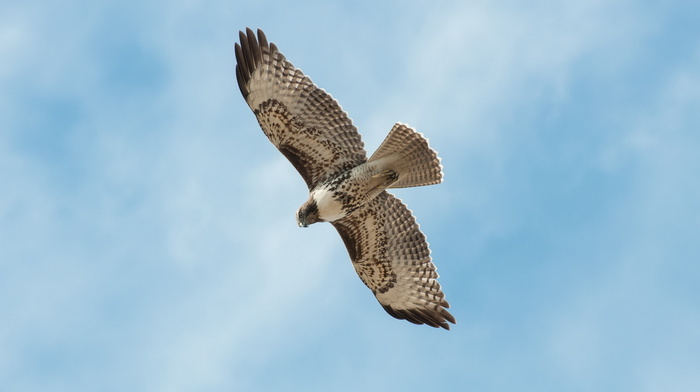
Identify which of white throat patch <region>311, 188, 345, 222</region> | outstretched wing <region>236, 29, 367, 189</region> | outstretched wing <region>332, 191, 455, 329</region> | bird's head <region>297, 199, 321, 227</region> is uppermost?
outstretched wing <region>236, 29, 367, 189</region>

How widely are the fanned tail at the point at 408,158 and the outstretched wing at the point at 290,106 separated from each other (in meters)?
0.31

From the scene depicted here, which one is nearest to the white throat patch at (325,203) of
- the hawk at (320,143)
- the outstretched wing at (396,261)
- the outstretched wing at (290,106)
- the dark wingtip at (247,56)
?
the hawk at (320,143)

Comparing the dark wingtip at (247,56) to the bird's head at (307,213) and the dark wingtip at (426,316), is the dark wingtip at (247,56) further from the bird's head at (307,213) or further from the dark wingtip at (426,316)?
the dark wingtip at (426,316)

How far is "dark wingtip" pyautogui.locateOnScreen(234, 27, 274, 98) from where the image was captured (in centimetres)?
1165

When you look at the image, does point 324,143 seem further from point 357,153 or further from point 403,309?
point 403,309

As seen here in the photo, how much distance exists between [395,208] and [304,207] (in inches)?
48.8

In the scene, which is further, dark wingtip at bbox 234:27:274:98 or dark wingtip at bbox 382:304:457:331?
dark wingtip at bbox 382:304:457:331

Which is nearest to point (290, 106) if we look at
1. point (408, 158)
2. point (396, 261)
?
point (408, 158)

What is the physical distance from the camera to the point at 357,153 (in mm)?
11781

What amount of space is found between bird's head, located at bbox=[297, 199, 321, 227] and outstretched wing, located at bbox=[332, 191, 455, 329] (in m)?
0.69

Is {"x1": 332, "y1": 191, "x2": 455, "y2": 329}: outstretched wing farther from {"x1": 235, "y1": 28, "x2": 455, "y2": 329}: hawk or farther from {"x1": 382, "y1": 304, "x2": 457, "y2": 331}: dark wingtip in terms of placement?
{"x1": 235, "y1": 28, "x2": 455, "y2": 329}: hawk

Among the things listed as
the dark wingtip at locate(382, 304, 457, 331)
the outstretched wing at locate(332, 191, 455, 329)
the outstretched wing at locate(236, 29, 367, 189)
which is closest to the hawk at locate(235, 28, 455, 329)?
the outstretched wing at locate(236, 29, 367, 189)

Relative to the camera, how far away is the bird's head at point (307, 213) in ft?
38.3

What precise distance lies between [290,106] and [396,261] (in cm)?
240
